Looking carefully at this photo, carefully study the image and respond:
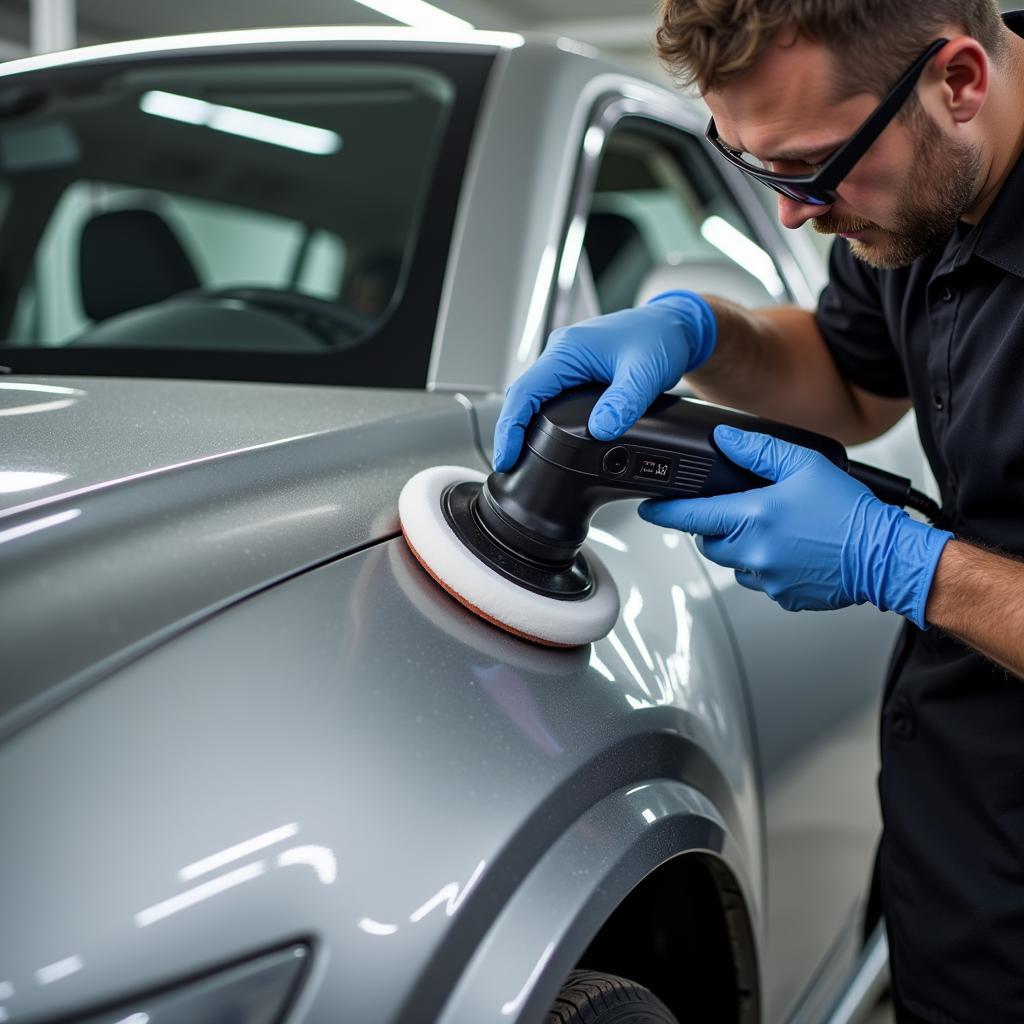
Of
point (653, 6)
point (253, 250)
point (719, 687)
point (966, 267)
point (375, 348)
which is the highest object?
point (653, 6)

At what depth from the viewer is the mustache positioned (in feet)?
3.97

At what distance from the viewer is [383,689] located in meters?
0.81

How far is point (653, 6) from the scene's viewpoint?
1.34 metres

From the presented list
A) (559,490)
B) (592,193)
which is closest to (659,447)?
(559,490)

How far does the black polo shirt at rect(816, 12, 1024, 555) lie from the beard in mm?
55

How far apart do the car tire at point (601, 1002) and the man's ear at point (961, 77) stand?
917 millimetres

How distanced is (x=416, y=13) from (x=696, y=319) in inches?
342

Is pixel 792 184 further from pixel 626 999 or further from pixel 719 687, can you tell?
pixel 626 999

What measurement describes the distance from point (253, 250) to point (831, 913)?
10.4 metres

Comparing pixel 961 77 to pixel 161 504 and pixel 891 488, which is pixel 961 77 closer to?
pixel 891 488

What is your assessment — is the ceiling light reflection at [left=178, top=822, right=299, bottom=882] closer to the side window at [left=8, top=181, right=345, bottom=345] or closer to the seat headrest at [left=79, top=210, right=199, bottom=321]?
the side window at [left=8, top=181, right=345, bottom=345]

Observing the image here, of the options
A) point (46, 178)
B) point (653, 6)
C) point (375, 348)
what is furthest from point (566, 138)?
point (46, 178)

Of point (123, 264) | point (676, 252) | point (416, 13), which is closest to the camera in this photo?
point (123, 264)

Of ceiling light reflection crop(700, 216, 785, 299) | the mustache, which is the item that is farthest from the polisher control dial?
ceiling light reflection crop(700, 216, 785, 299)
